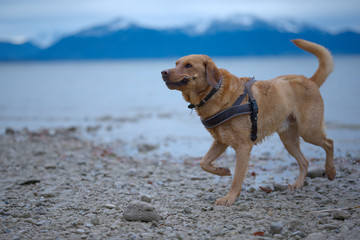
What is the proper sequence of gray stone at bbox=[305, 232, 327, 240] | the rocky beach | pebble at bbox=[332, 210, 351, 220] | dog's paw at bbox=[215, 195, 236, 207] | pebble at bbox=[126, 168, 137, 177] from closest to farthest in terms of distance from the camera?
1. gray stone at bbox=[305, 232, 327, 240]
2. the rocky beach
3. pebble at bbox=[332, 210, 351, 220]
4. dog's paw at bbox=[215, 195, 236, 207]
5. pebble at bbox=[126, 168, 137, 177]

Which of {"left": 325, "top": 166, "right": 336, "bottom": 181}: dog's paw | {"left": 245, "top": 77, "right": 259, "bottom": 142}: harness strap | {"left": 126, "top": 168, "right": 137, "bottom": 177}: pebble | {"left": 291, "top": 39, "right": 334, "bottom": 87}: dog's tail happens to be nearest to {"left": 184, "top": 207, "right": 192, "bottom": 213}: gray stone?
{"left": 245, "top": 77, "right": 259, "bottom": 142}: harness strap

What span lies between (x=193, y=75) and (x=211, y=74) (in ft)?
0.80

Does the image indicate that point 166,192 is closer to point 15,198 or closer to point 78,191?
point 78,191

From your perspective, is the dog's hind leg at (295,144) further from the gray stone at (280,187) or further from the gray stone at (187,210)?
the gray stone at (187,210)

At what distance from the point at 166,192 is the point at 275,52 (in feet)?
626

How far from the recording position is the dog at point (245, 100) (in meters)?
4.76

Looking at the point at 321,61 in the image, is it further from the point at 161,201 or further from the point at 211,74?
the point at 161,201

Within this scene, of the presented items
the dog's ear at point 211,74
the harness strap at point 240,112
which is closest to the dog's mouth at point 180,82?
the dog's ear at point 211,74

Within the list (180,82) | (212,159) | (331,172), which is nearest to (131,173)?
(212,159)

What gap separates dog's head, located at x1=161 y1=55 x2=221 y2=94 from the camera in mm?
4641

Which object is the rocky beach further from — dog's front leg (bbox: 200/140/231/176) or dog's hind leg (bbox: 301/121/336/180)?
dog's front leg (bbox: 200/140/231/176)

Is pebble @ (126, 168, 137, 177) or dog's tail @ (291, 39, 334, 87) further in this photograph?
pebble @ (126, 168, 137, 177)

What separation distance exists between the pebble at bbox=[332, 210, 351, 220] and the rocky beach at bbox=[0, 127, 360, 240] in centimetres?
1

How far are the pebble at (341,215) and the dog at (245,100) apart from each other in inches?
51.1
